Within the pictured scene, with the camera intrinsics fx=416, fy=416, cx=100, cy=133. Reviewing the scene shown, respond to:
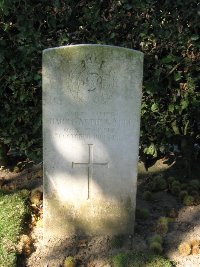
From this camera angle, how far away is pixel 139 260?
3.49 metres

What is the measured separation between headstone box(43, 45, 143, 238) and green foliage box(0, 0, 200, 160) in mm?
1072

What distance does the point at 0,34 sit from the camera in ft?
14.2

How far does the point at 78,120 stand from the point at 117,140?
38 cm

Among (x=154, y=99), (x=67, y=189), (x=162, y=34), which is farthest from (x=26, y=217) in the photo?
(x=162, y=34)

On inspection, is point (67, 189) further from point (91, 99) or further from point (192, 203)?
point (192, 203)

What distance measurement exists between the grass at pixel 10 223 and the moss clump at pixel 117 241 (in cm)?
86

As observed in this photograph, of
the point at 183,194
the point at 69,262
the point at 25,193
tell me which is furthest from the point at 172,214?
the point at 25,193

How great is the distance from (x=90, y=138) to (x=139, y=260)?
3.62 ft

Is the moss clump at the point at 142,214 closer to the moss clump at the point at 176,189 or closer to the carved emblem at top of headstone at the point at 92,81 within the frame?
the moss clump at the point at 176,189

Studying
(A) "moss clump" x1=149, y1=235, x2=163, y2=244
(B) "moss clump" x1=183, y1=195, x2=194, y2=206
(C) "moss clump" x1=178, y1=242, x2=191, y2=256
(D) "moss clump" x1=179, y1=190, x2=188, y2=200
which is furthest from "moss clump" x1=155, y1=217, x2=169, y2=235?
(D) "moss clump" x1=179, y1=190, x2=188, y2=200

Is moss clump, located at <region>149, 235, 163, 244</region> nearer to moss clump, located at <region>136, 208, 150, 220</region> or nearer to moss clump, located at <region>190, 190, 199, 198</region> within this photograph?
moss clump, located at <region>136, 208, 150, 220</region>

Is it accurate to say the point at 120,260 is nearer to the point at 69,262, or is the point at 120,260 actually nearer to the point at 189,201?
the point at 69,262

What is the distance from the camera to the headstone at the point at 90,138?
3322 millimetres

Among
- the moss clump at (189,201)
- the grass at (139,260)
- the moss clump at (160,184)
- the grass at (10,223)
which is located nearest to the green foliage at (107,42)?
the moss clump at (160,184)
